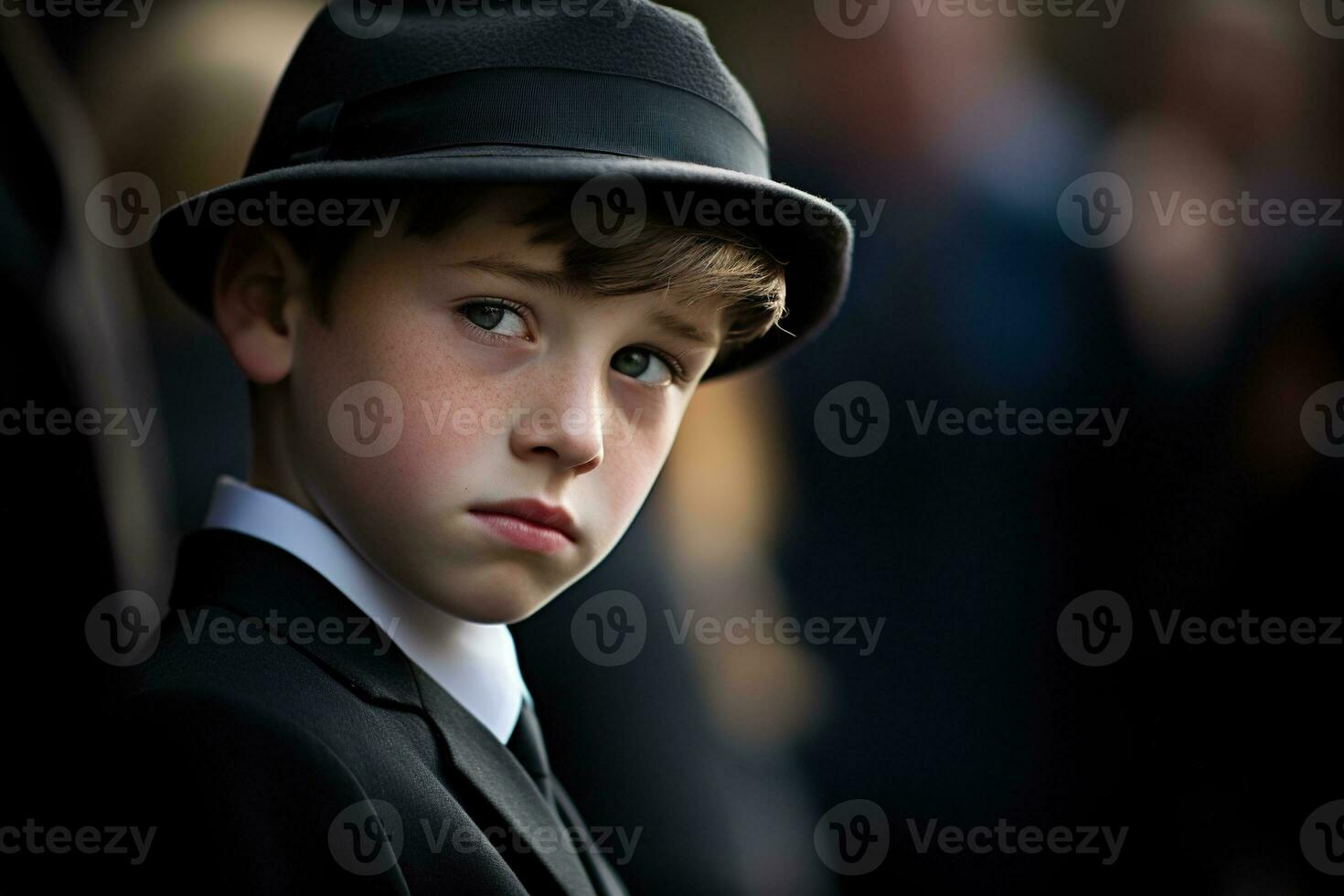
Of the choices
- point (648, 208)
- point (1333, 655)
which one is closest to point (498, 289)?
point (648, 208)

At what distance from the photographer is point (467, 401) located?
92 cm

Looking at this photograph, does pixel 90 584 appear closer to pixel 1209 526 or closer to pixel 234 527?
pixel 234 527

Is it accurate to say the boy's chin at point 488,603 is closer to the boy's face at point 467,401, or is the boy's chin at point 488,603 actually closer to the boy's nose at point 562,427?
the boy's face at point 467,401

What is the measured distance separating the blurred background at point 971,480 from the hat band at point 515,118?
3.54 feet

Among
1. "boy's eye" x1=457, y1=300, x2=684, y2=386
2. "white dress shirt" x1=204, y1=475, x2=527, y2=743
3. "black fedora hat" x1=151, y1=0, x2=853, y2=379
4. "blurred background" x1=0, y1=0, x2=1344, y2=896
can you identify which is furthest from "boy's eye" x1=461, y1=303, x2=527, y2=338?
"blurred background" x1=0, y1=0, x2=1344, y2=896

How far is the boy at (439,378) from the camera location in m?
0.87

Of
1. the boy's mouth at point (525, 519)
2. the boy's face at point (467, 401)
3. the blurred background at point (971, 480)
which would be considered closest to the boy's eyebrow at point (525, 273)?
the boy's face at point (467, 401)

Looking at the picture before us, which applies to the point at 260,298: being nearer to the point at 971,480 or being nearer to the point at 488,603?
the point at 488,603

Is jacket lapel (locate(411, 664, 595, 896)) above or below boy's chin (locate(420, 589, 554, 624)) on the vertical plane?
below

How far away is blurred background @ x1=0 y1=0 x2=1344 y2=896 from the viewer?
2088 millimetres

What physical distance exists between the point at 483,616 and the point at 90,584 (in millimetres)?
481

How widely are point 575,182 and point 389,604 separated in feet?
1.23

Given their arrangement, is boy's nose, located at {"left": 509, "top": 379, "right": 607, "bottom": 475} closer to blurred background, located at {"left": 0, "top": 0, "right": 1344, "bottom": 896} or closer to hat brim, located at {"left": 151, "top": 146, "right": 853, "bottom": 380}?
hat brim, located at {"left": 151, "top": 146, "right": 853, "bottom": 380}

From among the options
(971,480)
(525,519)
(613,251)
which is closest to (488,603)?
(525,519)
